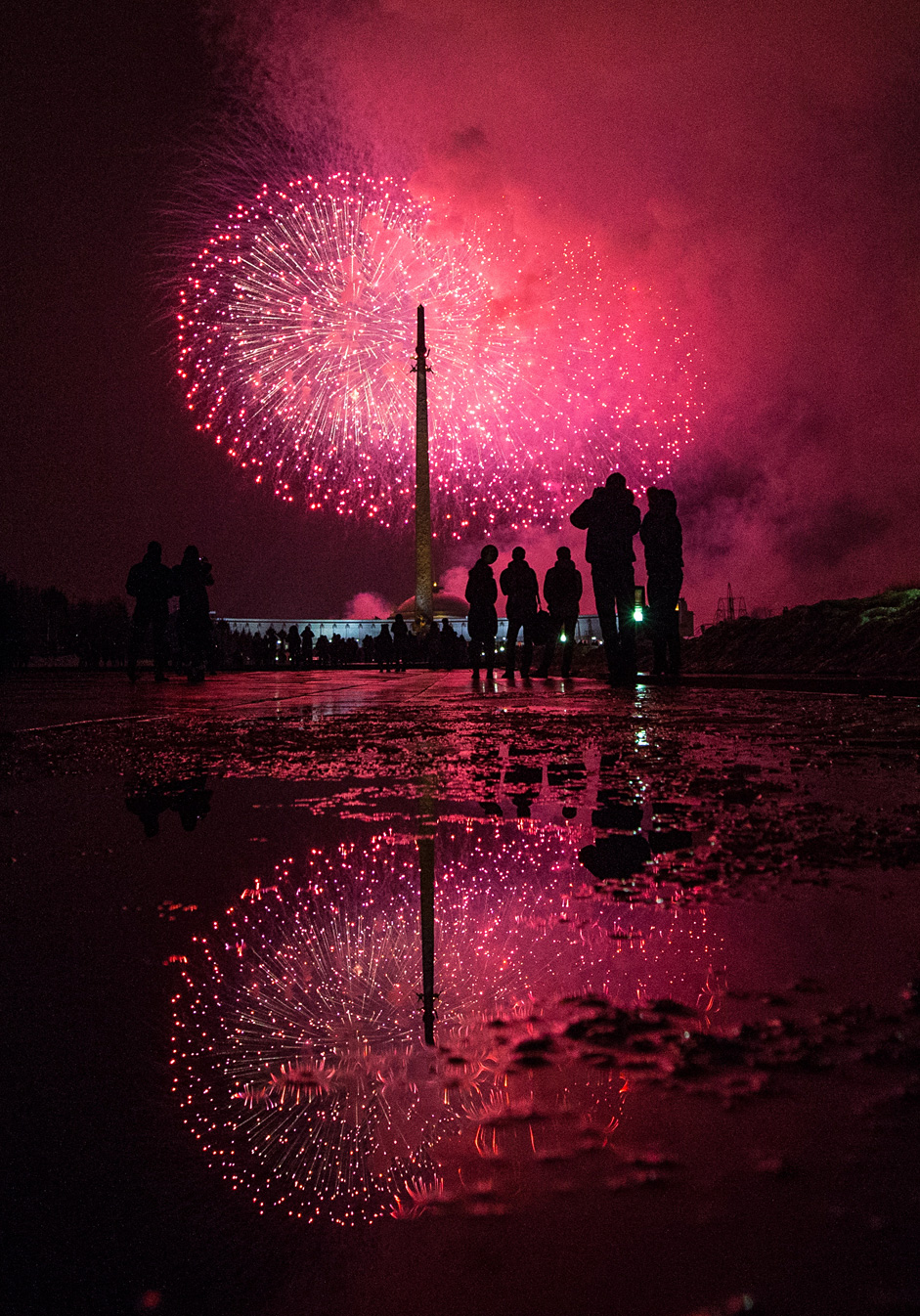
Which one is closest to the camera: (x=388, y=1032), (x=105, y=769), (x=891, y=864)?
(x=388, y=1032)

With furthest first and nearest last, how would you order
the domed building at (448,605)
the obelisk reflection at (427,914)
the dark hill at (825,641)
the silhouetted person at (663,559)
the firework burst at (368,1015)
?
the domed building at (448,605), the dark hill at (825,641), the silhouetted person at (663,559), the obelisk reflection at (427,914), the firework burst at (368,1015)

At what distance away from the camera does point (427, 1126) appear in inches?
33.6

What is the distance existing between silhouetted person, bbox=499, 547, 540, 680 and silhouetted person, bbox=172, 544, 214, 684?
395cm

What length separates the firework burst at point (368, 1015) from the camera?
2.68ft

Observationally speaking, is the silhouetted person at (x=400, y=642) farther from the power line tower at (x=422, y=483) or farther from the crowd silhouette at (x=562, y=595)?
the power line tower at (x=422, y=483)

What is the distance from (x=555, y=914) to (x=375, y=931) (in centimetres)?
28

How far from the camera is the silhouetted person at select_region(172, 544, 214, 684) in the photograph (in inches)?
531

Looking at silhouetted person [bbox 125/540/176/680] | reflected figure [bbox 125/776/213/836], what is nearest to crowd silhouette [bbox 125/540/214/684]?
silhouetted person [bbox 125/540/176/680]

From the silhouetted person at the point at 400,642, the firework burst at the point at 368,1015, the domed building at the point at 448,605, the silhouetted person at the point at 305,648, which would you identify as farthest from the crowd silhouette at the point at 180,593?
the domed building at the point at 448,605

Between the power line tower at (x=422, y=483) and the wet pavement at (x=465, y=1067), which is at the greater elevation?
the power line tower at (x=422, y=483)

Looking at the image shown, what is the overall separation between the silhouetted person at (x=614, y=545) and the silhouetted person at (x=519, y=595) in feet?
11.7

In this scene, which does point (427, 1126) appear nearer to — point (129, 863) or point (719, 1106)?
point (719, 1106)

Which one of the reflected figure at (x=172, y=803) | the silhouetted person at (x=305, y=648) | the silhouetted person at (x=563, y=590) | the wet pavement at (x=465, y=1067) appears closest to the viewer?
the wet pavement at (x=465, y=1067)

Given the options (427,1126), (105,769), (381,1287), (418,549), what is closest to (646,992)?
(427,1126)
